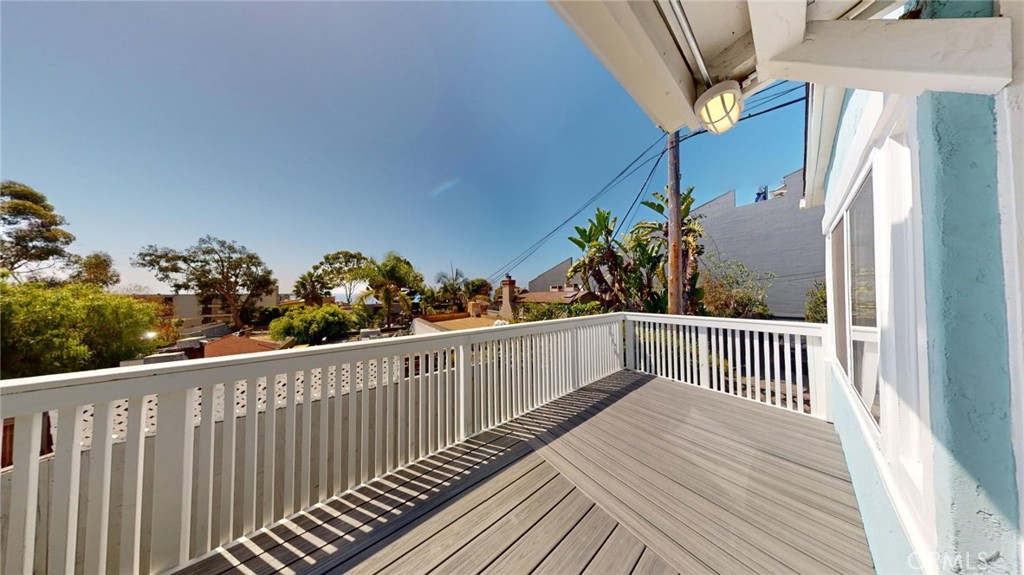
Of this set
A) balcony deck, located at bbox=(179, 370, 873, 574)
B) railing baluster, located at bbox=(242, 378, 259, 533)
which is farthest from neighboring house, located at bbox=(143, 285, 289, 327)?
balcony deck, located at bbox=(179, 370, 873, 574)

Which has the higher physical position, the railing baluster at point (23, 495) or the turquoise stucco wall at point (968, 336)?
the turquoise stucco wall at point (968, 336)

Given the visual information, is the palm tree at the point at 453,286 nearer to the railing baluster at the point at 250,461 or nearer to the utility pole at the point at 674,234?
the utility pole at the point at 674,234

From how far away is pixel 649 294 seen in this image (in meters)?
8.07

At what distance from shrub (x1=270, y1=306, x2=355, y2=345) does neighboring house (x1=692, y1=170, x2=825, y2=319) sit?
63.9 ft

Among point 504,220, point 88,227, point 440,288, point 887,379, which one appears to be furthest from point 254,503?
point 88,227

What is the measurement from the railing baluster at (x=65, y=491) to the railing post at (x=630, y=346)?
4.87 meters

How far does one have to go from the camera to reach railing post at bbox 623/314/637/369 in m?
4.66

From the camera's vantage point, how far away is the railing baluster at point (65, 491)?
1.17 metres

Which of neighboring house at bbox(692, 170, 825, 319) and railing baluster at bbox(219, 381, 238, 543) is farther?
neighboring house at bbox(692, 170, 825, 319)

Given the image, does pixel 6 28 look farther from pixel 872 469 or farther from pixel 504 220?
pixel 504 220

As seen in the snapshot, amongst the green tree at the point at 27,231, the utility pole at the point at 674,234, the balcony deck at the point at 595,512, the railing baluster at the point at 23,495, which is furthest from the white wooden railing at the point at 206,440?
the green tree at the point at 27,231

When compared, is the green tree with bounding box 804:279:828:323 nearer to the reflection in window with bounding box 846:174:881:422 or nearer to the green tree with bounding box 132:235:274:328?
the reflection in window with bounding box 846:174:881:422

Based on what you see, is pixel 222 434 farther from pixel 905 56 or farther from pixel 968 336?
pixel 905 56

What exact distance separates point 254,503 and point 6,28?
14121 millimetres
